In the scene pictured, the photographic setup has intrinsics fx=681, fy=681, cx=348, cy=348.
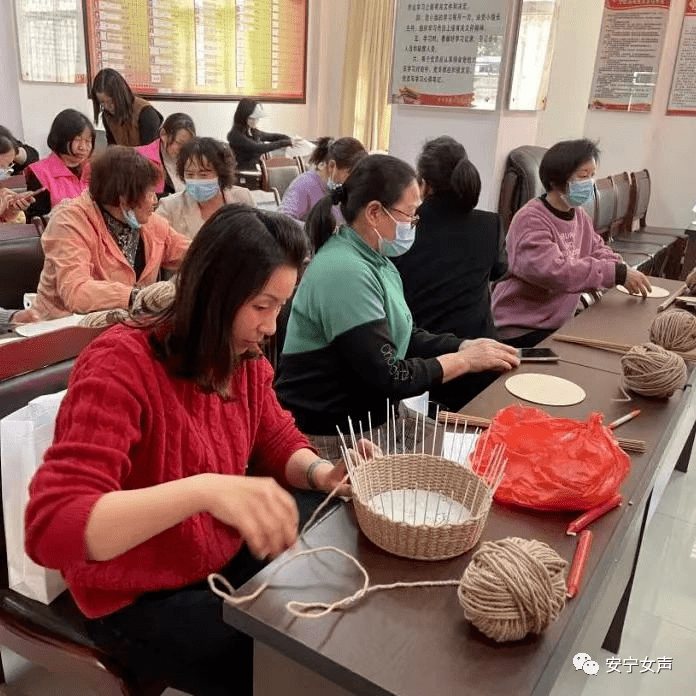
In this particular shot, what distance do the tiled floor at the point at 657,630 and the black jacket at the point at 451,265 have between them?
0.85 metres

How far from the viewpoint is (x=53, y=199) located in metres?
3.14

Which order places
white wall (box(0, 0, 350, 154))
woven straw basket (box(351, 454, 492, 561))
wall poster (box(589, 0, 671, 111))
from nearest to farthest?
woven straw basket (box(351, 454, 492, 561)) → wall poster (box(589, 0, 671, 111)) → white wall (box(0, 0, 350, 154))

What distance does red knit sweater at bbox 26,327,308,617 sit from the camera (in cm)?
80

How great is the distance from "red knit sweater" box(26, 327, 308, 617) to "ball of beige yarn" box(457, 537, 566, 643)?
43cm

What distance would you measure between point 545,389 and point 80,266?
4.46 ft

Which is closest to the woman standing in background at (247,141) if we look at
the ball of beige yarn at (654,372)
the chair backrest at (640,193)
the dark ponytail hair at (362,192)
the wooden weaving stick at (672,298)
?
the chair backrest at (640,193)

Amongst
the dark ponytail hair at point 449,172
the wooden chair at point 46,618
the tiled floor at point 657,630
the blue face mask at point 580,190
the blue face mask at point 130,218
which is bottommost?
the tiled floor at point 657,630

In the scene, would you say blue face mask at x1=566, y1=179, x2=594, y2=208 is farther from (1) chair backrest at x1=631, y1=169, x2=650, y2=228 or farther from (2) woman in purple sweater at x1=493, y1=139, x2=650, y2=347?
(1) chair backrest at x1=631, y1=169, x2=650, y2=228

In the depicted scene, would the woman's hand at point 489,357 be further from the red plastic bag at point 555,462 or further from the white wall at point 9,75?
the white wall at point 9,75

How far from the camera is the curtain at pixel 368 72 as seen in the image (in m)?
5.79

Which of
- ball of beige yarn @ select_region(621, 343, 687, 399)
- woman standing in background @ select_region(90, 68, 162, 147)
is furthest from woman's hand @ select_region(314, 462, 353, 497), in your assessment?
woman standing in background @ select_region(90, 68, 162, 147)

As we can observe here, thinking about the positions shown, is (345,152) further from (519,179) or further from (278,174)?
(278,174)

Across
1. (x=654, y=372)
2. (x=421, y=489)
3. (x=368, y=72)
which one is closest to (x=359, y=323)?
(x=421, y=489)

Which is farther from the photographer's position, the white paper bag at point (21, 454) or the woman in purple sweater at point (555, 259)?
the woman in purple sweater at point (555, 259)
